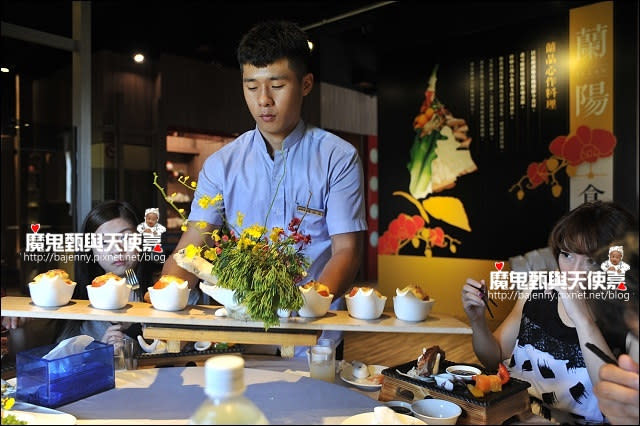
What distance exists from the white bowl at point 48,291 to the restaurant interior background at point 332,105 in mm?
241

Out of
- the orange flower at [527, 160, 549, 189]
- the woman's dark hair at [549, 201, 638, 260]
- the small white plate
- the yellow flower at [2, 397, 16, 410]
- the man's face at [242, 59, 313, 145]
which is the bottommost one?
the yellow flower at [2, 397, 16, 410]

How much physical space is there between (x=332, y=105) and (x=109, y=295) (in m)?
2.22

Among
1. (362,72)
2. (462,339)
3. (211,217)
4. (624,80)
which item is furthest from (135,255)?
(362,72)

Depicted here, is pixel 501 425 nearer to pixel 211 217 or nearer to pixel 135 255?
pixel 211 217

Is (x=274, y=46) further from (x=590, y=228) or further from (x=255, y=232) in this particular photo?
(x=590, y=228)

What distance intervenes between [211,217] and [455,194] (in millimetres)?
3197

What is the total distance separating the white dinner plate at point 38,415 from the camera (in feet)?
3.36

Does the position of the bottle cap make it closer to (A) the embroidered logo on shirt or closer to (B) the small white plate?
(B) the small white plate

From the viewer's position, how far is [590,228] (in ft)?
4.59

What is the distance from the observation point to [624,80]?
3.54m

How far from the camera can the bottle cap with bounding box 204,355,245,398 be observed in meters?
0.69

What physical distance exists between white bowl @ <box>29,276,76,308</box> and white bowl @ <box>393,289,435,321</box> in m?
0.78

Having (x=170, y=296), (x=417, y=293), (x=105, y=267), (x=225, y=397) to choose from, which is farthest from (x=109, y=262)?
(x=225, y=397)

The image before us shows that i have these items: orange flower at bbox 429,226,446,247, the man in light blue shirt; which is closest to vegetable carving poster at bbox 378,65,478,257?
orange flower at bbox 429,226,446,247
